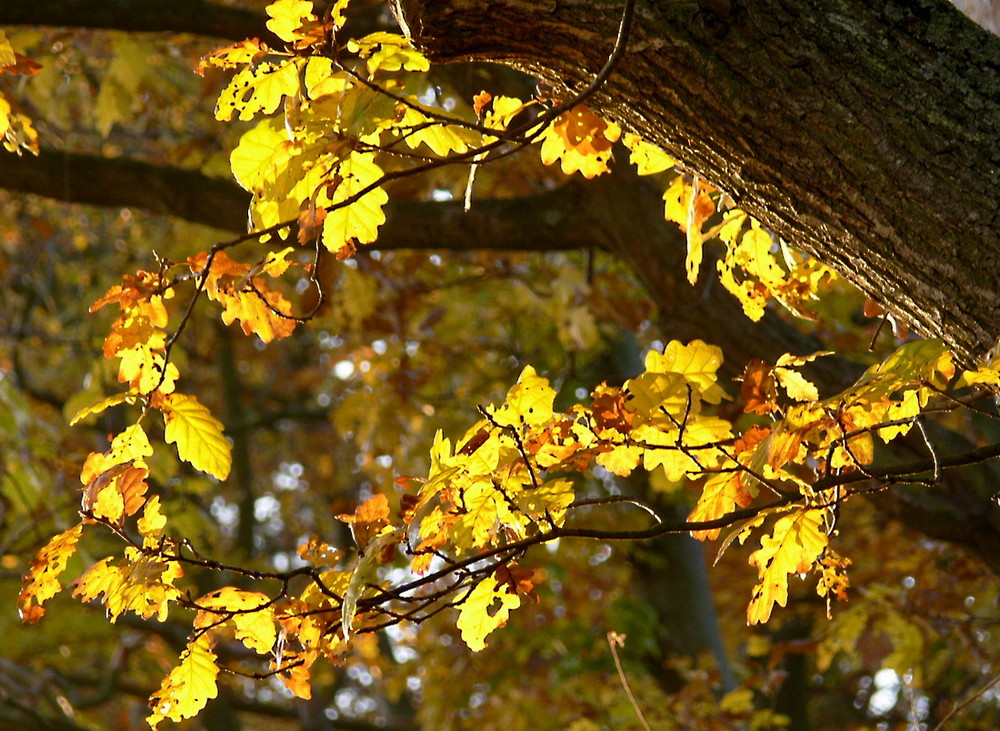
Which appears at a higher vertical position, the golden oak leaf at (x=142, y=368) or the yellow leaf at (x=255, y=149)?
the yellow leaf at (x=255, y=149)

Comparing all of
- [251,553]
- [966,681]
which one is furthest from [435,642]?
[966,681]

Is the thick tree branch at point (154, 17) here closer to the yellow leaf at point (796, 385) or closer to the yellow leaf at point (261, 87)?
the yellow leaf at point (261, 87)

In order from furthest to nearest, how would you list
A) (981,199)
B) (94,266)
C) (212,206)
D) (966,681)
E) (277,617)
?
1. (94,266)
2. (966,681)
3. (212,206)
4. (277,617)
5. (981,199)

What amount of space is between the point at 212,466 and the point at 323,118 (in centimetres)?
64

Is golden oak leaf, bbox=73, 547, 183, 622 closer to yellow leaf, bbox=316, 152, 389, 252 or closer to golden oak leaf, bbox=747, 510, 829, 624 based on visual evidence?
yellow leaf, bbox=316, 152, 389, 252

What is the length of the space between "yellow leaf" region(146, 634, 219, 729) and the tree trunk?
3.44ft

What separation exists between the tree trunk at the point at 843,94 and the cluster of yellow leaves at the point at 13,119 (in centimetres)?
134

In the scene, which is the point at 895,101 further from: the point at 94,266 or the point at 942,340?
the point at 94,266

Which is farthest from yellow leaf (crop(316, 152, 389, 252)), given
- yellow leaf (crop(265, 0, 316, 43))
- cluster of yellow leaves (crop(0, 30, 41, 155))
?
cluster of yellow leaves (crop(0, 30, 41, 155))

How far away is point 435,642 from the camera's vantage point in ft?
25.2

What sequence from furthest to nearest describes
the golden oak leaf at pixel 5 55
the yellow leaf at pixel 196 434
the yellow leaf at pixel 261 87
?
the golden oak leaf at pixel 5 55, the yellow leaf at pixel 196 434, the yellow leaf at pixel 261 87

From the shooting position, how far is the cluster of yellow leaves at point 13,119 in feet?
7.53

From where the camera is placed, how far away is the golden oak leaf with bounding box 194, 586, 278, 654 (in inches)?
64.7

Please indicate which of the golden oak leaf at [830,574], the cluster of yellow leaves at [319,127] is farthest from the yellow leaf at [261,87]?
the golden oak leaf at [830,574]
